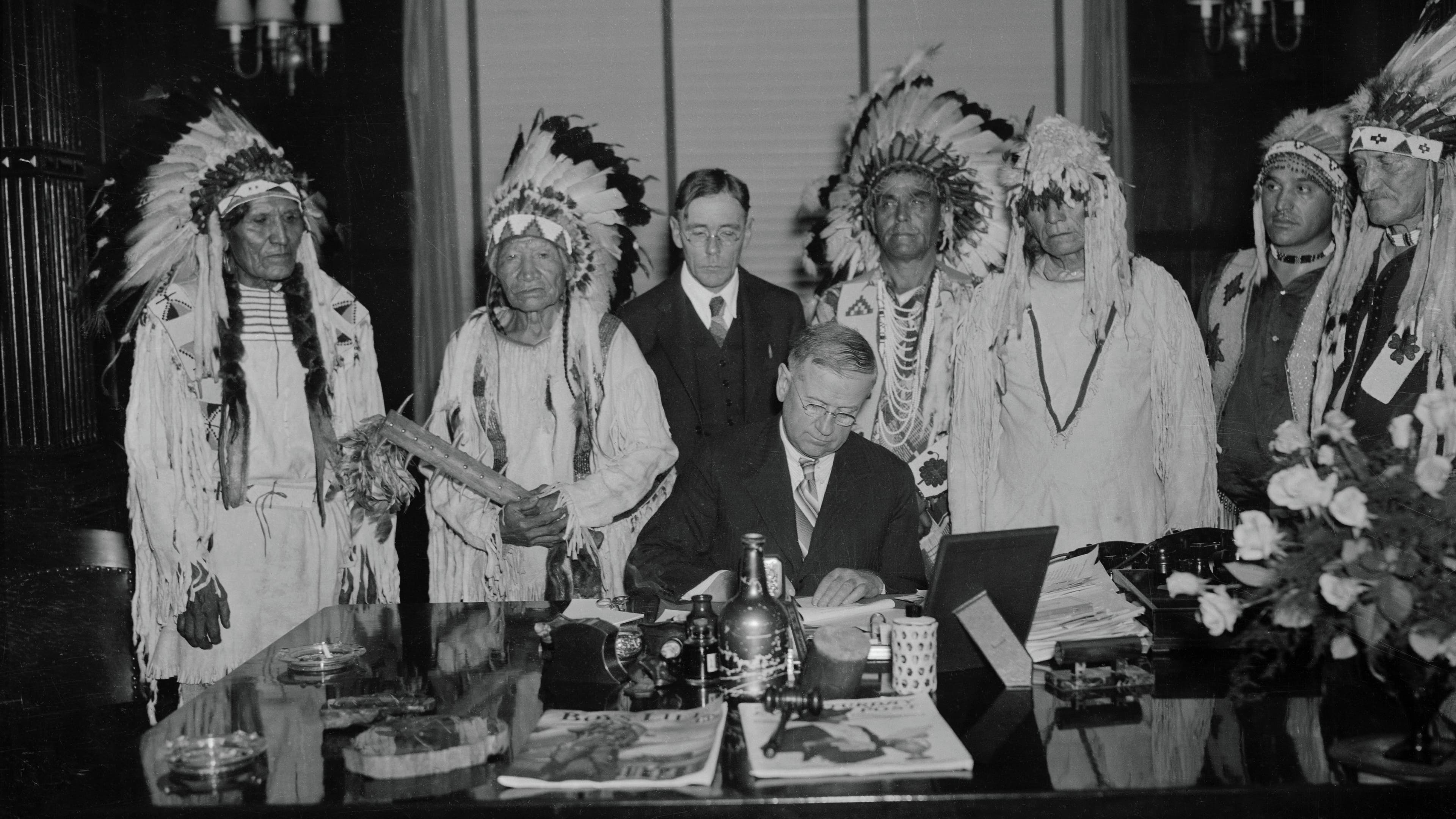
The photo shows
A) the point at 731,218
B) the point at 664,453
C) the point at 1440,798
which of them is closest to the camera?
the point at 1440,798

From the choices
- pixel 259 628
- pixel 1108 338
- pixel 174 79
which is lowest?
pixel 259 628

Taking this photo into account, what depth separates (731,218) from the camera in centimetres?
433

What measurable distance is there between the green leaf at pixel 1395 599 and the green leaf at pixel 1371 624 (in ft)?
0.04

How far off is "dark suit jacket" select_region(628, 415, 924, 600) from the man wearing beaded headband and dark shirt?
1.50m

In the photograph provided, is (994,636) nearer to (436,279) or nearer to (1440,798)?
(1440,798)

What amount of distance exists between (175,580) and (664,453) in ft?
5.23

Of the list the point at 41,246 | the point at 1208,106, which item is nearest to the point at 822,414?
the point at 1208,106

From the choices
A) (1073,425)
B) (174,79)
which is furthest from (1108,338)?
(174,79)

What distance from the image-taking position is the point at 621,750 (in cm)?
197

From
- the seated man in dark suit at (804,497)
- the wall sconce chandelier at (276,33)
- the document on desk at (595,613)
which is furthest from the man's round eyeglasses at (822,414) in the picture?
the wall sconce chandelier at (276,33)

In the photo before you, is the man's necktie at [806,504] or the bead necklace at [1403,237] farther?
the bead necklace at [1403,237]

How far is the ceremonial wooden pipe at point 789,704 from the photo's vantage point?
200cm

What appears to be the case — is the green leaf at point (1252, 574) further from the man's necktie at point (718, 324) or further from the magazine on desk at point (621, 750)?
the man's necktie at point (718, 324)

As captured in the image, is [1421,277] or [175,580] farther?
[175,580]
